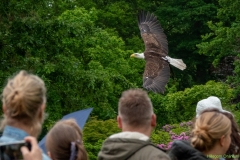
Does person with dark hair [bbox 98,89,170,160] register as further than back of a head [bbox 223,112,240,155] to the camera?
No

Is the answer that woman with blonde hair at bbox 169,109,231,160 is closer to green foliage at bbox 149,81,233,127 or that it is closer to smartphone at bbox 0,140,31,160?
smartphone at bbox 0,140,31,160

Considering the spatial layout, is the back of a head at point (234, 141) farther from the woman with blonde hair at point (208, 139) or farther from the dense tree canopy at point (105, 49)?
the dense tree canopy at point (105, 49)

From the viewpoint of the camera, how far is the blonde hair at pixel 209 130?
3.76m

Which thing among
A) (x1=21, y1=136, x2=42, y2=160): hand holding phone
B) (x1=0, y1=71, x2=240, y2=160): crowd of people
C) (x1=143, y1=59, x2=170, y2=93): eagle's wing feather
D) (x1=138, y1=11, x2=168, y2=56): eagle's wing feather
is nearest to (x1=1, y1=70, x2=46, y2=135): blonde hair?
(x1=21, y1=136, x2=42, y2=160): hand holding phone

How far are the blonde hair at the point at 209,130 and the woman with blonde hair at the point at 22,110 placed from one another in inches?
46.7

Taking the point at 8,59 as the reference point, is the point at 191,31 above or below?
below

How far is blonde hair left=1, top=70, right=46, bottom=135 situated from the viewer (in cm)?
288

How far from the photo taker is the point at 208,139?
3760 millimetres

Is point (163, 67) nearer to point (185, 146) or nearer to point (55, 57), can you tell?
point (55, 57)

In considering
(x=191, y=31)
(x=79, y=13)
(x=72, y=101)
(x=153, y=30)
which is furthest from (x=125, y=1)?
(x=72, y=101)

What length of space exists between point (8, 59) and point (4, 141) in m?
11.6

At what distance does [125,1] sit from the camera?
33719mm

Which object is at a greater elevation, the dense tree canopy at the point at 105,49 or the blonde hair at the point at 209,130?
the blonde hair at the point at 209,130

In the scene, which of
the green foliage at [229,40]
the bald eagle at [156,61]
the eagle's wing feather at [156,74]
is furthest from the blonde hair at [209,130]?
the green foliage at [229,40]
